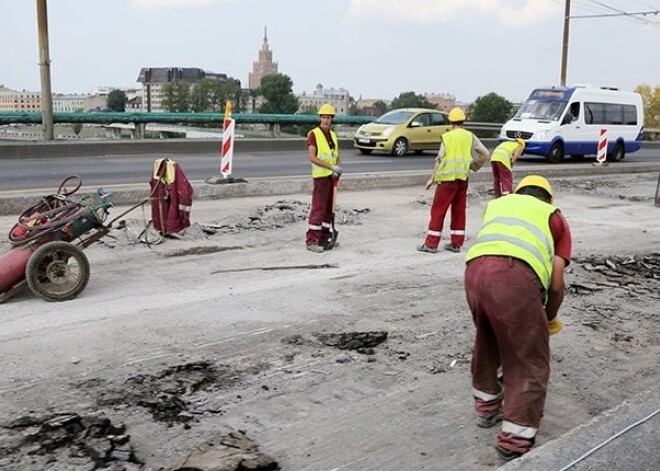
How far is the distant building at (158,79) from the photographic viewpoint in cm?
2620

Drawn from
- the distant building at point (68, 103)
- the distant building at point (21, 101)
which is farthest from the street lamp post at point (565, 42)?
the distant building at point (21, 101)

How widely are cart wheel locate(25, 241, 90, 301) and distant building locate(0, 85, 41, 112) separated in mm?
14314

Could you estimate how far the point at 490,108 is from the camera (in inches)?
1898

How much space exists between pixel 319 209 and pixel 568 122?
53.6ft

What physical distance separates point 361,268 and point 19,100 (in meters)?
17.4

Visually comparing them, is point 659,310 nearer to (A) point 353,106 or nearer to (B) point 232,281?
(B) point 232,281

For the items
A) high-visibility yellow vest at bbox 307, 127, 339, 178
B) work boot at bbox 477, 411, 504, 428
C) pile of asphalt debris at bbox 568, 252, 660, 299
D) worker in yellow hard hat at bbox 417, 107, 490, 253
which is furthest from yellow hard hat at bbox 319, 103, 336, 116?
work boot at bbox 477, 411, 504, 428

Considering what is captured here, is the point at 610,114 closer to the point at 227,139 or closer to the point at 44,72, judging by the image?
the point at 227,139

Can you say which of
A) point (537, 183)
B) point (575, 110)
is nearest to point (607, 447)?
point (537, 183)

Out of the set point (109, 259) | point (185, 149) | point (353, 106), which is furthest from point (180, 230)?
point (353, 106)

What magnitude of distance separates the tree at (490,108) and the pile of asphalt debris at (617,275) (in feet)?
124

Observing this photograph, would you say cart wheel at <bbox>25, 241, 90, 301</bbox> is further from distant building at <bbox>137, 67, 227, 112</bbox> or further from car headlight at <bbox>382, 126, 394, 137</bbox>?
distant building at <bbox>137, 67, 227, 112</bbox>

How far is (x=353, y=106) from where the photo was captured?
158ft

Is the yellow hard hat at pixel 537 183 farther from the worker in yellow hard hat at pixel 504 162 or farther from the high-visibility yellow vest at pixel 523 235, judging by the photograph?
the worker in yellow hard hat at pixel 504 162
